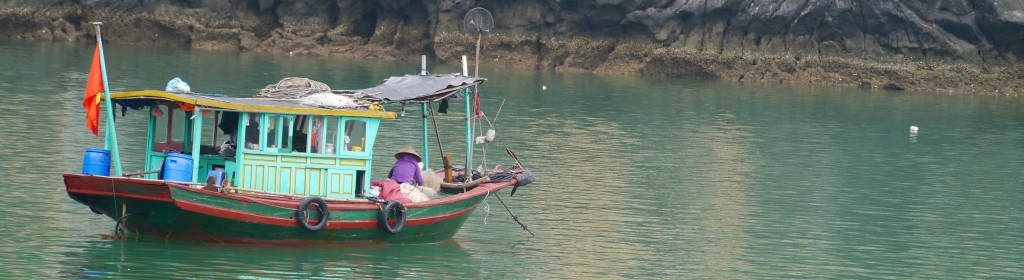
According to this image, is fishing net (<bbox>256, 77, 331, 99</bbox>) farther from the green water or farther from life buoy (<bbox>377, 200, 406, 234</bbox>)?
the green water

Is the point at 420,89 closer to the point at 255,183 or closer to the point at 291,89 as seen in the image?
the point at 291,89

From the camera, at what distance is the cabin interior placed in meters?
16.5

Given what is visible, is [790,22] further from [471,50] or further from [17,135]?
[17,135]

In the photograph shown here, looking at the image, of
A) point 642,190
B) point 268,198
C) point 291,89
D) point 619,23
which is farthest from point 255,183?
point 619,23

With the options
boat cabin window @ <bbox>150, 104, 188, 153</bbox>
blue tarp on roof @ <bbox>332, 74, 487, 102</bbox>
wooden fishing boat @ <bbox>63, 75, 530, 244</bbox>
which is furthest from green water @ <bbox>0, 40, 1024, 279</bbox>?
blue tarp on roof @ <bbox>332, 74, 487, 102</bbox>

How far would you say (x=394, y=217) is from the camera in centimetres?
1733

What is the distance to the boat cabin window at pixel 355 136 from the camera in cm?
1702

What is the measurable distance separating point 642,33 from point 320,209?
120 ft

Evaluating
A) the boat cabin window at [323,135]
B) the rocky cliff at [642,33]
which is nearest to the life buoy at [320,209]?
the boat cabin window at [323,135]

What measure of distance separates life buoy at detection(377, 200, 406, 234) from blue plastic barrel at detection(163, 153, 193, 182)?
7.65 ft

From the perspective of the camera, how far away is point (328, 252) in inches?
674

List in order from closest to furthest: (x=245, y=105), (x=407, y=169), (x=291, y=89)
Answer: (x=245, y=105), (x=291, y=89), (x=407, y=169)

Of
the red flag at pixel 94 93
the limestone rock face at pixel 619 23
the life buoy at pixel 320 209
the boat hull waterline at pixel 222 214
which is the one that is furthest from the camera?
the limestone rock face at pixel 619 23

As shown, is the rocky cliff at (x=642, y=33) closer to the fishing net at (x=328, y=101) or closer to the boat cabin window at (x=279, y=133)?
the fishing net at (x=328, y=101)
